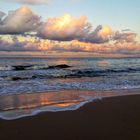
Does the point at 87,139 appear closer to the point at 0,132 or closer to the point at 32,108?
the point at 0,132

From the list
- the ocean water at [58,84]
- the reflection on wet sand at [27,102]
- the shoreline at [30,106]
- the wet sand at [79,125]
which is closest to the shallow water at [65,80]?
the ocean water at [58,84]

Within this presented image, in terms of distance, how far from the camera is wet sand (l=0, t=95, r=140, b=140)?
5.58 metres

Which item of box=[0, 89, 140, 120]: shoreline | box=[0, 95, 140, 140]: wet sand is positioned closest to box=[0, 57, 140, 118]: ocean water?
box=[0, 89, 140, 120]: shoreline

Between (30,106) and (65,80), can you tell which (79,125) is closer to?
(30,106)

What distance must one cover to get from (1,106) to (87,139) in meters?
4.15

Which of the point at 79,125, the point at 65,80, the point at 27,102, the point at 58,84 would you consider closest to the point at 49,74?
the point at 65,80

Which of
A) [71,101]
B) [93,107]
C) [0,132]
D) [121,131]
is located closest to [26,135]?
[0,132]

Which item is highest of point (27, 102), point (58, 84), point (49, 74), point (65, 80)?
point (27, 102)

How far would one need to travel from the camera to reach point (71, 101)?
9789 millimetres

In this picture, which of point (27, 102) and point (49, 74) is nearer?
point (27, 102)

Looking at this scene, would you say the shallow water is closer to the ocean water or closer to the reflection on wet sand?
the ocean water

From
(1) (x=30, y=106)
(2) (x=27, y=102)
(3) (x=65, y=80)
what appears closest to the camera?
(1) (x=30, y=106)

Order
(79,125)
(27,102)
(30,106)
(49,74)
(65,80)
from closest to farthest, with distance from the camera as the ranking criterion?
(79,125), (30,106), (27,102), (65,80), (49,74)

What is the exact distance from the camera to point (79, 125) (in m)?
6.37
